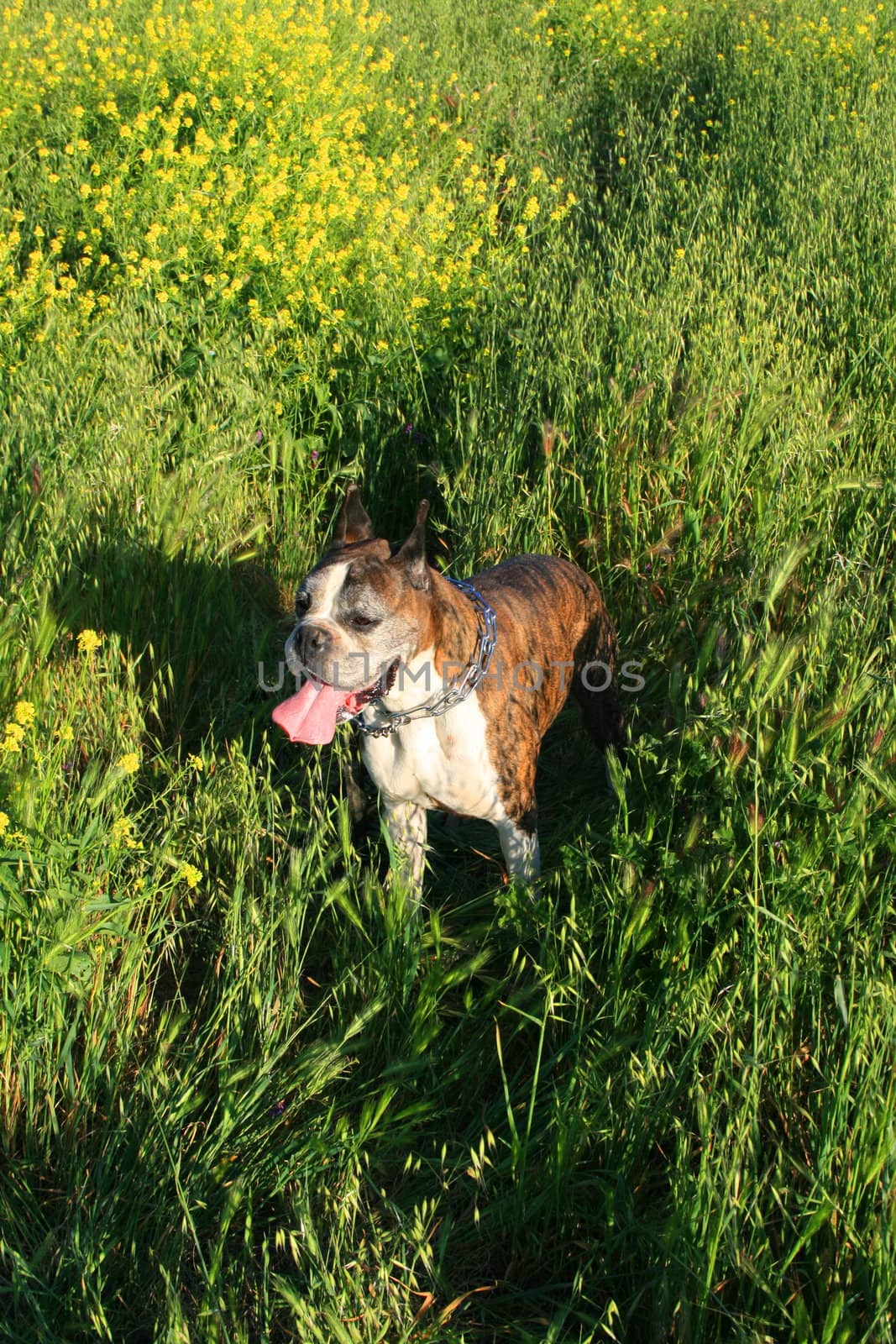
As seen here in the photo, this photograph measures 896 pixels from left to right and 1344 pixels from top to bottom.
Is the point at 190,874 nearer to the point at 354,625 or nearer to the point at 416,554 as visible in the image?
the point at 354,625

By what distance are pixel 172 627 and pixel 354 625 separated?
1355mm

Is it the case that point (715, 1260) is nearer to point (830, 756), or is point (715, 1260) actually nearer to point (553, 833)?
point (830, 756)

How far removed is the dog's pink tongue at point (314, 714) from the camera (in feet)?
9.56

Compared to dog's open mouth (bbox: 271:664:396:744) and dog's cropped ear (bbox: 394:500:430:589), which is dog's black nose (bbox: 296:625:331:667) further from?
dog's cropped ear (bbox: 394:500:430:589)

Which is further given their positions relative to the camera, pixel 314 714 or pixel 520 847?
pixel 520 847

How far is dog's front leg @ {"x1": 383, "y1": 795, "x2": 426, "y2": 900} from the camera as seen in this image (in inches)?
128

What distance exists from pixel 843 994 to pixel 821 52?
8699mm

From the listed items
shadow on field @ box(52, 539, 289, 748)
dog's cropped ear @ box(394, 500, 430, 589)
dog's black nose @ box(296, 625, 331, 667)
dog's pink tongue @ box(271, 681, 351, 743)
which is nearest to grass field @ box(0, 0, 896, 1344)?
shadow on field @ box(52, 539, 289, 748)

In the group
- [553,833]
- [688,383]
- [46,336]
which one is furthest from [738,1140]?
[46,336]

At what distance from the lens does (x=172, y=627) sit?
3.94 m

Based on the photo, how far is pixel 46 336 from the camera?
4.93 meters

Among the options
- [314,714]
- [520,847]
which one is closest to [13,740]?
[314,714]

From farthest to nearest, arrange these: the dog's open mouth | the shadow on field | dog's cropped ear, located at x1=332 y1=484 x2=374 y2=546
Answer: the shadow on field
dog's cropped ear, located at x1=332 y1=484 x2=374 y2=546
the dog's open mouth

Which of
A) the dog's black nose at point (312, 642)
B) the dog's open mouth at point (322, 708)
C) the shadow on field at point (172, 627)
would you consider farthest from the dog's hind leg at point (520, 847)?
the shadow on field at point (172, 627)
